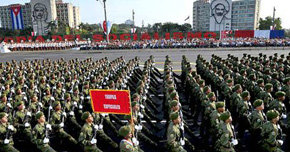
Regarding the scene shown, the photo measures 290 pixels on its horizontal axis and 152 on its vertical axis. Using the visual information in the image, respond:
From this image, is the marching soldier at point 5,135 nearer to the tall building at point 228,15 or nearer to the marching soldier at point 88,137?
the marching soldier at point 88,137

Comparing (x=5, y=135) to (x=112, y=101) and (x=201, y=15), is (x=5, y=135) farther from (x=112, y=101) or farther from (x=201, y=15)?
(x=201, y=15)

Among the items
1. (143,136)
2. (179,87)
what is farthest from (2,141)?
(179,87)

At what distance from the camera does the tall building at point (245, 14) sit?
12269cm

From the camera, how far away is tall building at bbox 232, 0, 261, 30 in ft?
403

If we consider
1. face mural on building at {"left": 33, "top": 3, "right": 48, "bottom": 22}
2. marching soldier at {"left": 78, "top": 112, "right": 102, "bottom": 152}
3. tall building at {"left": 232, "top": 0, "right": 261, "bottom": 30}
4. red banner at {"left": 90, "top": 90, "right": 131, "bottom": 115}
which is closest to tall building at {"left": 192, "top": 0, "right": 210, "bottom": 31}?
tall building at {"left": 232, "top": 0, "right": 261, "bottom": 30}

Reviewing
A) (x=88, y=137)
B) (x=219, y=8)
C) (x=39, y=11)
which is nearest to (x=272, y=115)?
(x=88, y=137)

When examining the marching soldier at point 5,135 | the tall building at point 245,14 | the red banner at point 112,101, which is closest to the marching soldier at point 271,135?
the red banner at point 112,101

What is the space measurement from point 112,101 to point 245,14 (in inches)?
5292

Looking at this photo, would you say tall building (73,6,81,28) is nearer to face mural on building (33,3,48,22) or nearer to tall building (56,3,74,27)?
tall building (56,3,74,27)

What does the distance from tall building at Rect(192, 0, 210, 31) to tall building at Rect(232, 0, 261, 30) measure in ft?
69.6

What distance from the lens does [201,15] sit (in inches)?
6053

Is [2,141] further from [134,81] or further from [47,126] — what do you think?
[134,81]

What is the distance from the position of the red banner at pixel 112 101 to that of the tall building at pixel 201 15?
495 ft

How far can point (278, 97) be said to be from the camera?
664 centimetres
